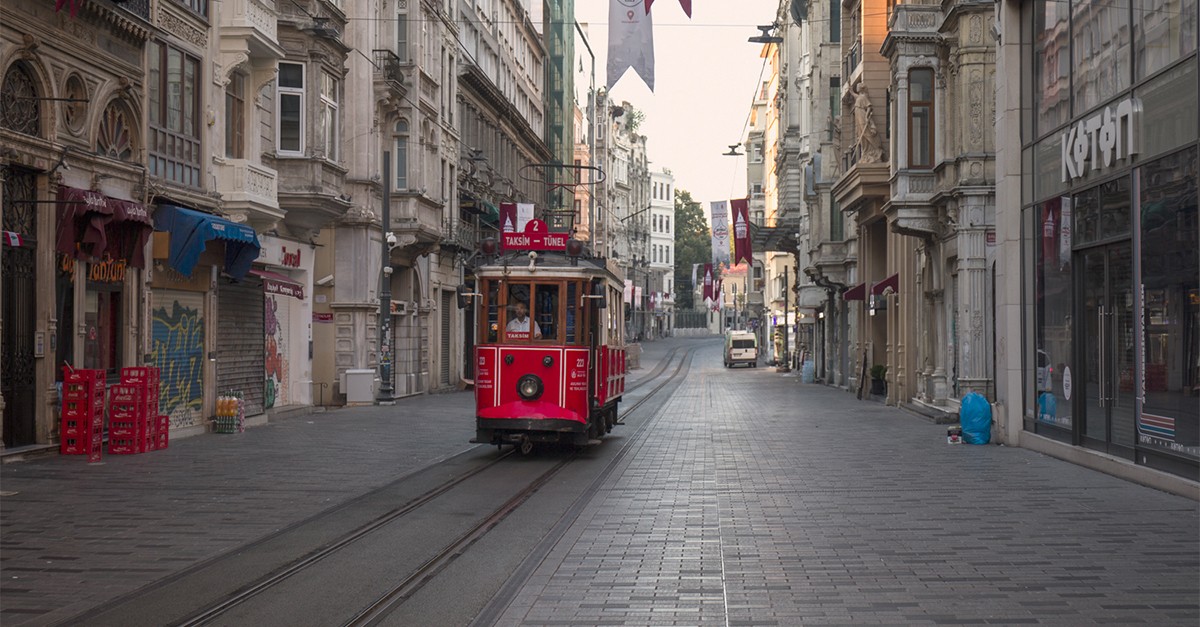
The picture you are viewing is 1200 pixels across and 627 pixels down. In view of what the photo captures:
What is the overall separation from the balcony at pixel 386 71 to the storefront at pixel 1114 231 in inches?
809

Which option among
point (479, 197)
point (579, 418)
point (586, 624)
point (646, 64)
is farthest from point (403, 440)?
point (479, 197)

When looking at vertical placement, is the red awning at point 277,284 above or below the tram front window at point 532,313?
above

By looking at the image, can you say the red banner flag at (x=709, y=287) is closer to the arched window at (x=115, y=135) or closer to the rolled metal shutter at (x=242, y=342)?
the rolled metal shutter at (x=242, y=342)

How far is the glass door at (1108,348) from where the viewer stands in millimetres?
15758

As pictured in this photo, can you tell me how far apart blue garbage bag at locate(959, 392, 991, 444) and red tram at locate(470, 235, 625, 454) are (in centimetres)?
670

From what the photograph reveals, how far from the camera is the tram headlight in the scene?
61.5ft

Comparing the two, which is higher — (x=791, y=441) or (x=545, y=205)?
(x=545, y=205)

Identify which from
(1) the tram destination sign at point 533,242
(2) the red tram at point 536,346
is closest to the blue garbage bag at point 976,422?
(2) the red tram at point 536,346

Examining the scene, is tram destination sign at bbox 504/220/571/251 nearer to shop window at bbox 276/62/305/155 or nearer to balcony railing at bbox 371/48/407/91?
shop window at bbox 276/62/305/155

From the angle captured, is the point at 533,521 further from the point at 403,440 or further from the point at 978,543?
the point at 403,440

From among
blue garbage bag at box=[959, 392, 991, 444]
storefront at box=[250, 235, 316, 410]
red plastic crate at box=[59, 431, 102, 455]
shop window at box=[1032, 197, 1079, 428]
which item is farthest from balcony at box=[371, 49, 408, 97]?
shop window at box=[1032, 197, 1079, 428]

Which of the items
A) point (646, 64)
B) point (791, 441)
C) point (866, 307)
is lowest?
point (791, 441)

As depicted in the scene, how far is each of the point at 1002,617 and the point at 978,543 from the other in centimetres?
300

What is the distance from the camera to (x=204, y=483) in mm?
15188
